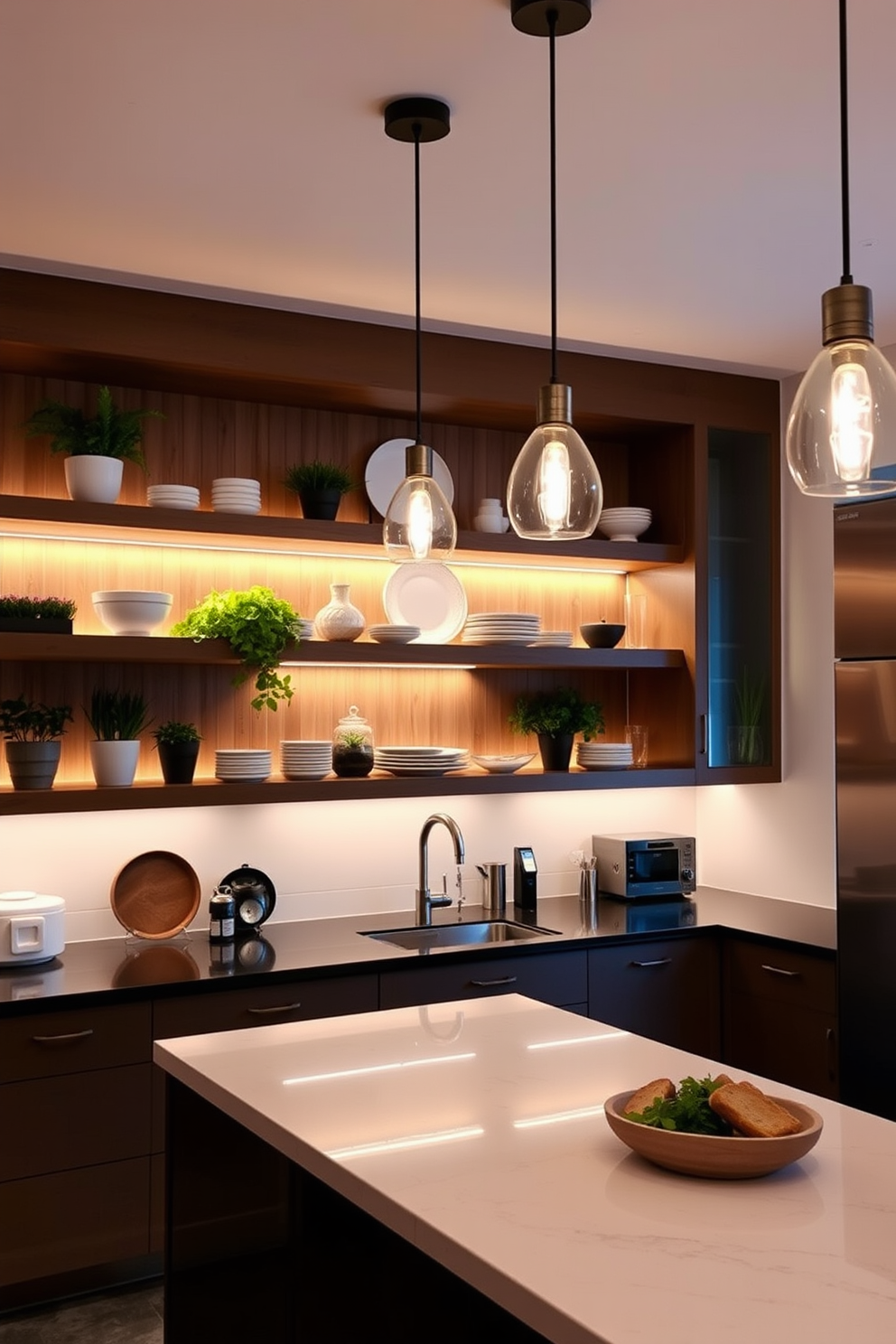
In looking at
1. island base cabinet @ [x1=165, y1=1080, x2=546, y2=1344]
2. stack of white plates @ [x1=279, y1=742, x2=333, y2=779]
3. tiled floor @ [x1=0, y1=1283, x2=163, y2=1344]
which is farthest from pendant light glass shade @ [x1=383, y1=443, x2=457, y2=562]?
tiled floor @ [x1=0, y1=1283, x2=163, y2=1344]

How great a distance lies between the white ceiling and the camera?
2.24 metres

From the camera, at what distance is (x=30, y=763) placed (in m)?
3.57

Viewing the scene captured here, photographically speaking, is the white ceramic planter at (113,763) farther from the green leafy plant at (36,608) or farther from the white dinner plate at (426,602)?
the white dinner plate at (426,602)

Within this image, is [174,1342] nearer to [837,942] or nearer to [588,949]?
[588,949]

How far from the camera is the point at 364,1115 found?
6.55 feet

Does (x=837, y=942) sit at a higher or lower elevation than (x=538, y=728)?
lower

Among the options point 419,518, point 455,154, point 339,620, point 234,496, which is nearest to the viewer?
point 419,518

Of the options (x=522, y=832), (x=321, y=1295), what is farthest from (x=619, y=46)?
(x=522, y=832)

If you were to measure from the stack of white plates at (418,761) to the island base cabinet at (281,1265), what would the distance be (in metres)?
1.82

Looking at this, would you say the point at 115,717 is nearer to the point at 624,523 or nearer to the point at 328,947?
the point at 328,947

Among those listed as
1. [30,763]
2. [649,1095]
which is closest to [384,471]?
[30,763]

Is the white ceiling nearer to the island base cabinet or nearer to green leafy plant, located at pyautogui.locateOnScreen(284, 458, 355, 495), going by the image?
green leafy plant, located at pyautogui.locateOnScreen(284, 458, 355, 495)

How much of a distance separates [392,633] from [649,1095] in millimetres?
2383

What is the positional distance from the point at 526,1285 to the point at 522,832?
3273mm
